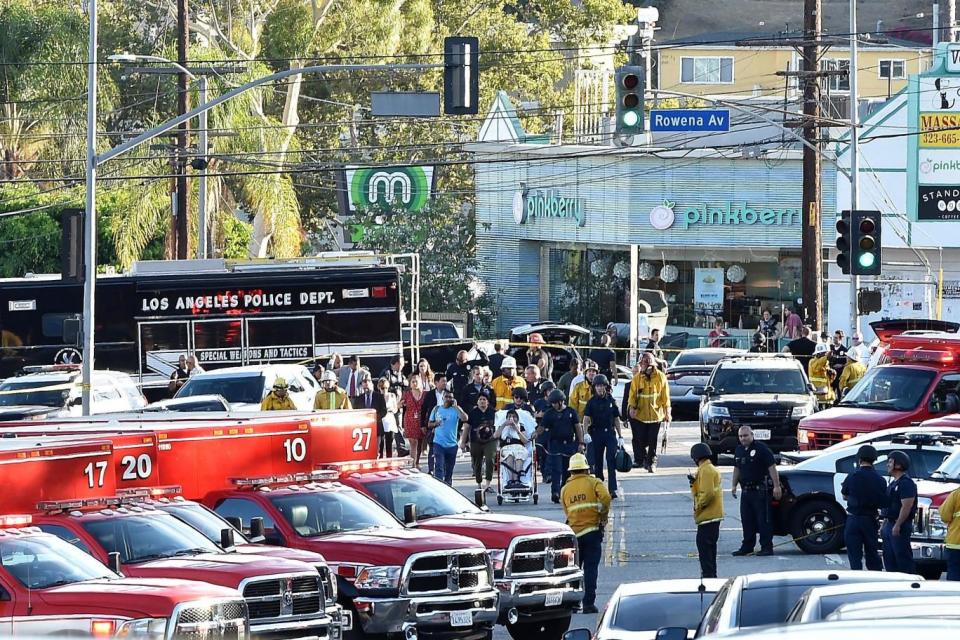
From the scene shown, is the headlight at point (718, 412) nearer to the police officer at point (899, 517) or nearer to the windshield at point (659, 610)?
the police officer at point (899, 517)

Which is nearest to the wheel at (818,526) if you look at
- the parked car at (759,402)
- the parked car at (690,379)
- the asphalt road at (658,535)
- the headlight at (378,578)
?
the asphalt road at (658,535)

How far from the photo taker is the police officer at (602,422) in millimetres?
22703

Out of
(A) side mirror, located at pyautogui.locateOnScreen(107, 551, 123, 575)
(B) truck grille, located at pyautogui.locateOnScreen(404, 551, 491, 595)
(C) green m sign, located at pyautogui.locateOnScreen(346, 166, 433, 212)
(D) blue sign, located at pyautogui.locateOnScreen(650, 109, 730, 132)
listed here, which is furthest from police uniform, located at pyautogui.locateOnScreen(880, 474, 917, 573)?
(C) green m sign, located at pyautogui.locateOnScreen(346, 166, 433, 212)

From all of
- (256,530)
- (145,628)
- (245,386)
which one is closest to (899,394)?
(245,386)

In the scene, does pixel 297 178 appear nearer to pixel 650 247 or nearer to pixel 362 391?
pixel 650 247

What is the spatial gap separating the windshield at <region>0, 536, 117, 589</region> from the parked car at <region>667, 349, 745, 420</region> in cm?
2314

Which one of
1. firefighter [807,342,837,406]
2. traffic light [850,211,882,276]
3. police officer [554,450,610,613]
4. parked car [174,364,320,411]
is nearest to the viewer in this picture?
police officer [554,450,610,613]

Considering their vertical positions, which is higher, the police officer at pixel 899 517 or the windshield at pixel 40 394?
the windshield at pixel 40 394

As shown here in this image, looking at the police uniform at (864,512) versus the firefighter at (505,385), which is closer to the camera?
the police uniform at (864,512)

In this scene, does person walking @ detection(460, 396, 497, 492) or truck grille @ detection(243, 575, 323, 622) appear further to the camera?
person walking @ detection(460, 396, 497, 492)

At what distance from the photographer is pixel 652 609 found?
37.1 ft

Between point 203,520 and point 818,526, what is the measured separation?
8.03m

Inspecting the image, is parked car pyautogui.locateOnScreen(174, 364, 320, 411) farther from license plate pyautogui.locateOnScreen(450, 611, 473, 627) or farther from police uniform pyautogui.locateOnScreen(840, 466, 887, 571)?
license plate pyautogui.locateOnScreen(450, 611, 473, 627)

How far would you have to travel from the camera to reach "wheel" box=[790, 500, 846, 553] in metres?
19.2
